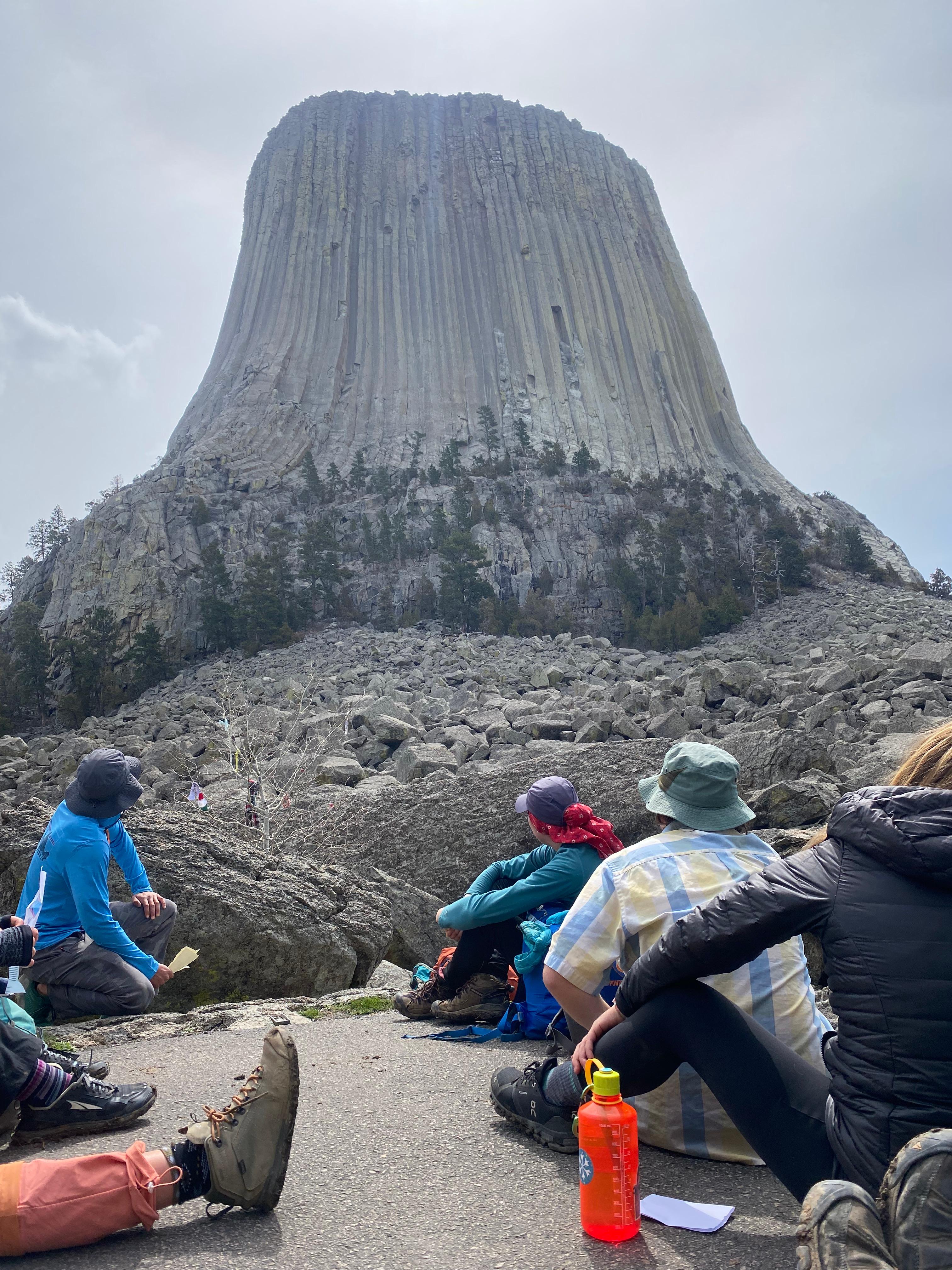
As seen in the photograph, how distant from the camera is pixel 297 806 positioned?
9289mm

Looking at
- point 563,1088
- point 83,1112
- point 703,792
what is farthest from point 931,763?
point 83,1112

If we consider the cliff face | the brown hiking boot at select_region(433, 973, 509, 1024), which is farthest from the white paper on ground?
the cliff face

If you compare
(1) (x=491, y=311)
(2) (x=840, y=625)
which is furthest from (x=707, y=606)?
(1) (x=491, y=311)

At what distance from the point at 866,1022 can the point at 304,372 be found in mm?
52617

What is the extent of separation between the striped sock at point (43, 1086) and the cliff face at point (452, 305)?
46.2 m

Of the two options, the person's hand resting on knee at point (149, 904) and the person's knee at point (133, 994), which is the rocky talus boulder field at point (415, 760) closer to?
the person's hand resting on knee at point (149, 904)

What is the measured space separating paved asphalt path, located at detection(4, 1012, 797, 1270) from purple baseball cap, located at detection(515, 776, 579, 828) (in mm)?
877

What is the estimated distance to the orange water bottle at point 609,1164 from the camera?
182 cm

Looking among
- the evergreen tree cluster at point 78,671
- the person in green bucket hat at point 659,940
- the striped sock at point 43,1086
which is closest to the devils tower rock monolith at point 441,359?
the evergreen tree cluster at point 78,671

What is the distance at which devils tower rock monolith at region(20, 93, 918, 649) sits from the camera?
42031mm

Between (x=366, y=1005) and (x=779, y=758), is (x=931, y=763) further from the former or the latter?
(x=779, y=758)

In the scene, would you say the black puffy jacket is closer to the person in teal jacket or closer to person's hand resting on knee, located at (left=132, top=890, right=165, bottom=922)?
the person in teal jacket

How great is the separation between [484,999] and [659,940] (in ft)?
6.51

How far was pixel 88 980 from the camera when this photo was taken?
3.91m
